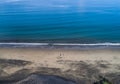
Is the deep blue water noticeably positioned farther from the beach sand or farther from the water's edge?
the beach sand

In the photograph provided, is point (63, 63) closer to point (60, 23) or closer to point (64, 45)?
point (64, 45)

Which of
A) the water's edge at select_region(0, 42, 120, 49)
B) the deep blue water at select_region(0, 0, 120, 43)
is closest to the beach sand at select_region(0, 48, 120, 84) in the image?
the water's edge at select_region(0, 42, 120, 49)

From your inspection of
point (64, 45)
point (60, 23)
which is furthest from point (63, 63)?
point (60, 23)

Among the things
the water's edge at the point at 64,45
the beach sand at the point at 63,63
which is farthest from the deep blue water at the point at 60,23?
the beach sand at the point at 63,63

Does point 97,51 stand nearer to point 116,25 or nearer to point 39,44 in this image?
point 39,44

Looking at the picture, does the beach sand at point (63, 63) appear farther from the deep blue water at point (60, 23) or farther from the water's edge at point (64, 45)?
the deep blue water at point (60, 23)

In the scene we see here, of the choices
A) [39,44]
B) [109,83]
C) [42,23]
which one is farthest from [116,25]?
[109,83]
